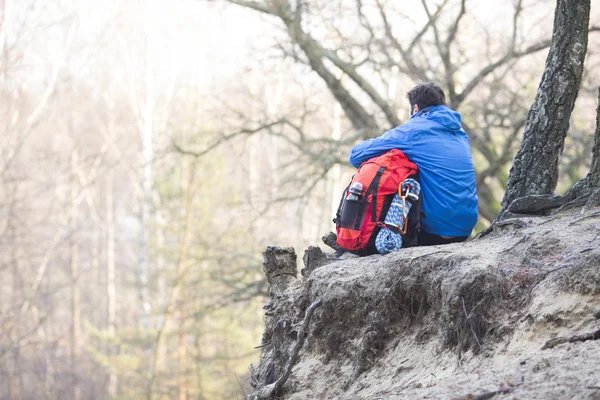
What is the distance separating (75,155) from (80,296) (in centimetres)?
893

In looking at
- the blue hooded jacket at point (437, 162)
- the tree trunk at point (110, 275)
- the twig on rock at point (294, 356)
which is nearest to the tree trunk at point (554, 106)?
the blue hooded jacket at point (437, 162)

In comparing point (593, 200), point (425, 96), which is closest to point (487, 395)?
point (593, 200)

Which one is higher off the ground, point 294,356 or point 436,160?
point 436,160

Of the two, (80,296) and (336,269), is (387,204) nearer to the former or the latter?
(336,269)

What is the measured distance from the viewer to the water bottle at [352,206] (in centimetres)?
476

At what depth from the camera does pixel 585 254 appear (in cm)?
338

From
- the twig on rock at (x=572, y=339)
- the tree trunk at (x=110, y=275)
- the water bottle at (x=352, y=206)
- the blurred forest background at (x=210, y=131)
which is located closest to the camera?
the twig on rock at (x=572, y=339)

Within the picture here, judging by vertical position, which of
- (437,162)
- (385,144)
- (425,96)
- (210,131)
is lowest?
(437,162)

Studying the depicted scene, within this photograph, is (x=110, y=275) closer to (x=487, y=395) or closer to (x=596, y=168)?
(x=596, y=168)

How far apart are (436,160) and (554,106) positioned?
1.00 metres

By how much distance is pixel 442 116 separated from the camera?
16.6 feet

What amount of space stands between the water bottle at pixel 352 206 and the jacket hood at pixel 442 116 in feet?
2.62

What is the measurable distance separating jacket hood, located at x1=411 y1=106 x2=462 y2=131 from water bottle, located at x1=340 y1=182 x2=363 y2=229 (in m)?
0.80

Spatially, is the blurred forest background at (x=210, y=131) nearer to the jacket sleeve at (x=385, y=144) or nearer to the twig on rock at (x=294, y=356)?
the jacket sleeve at (x=385, y=144)
